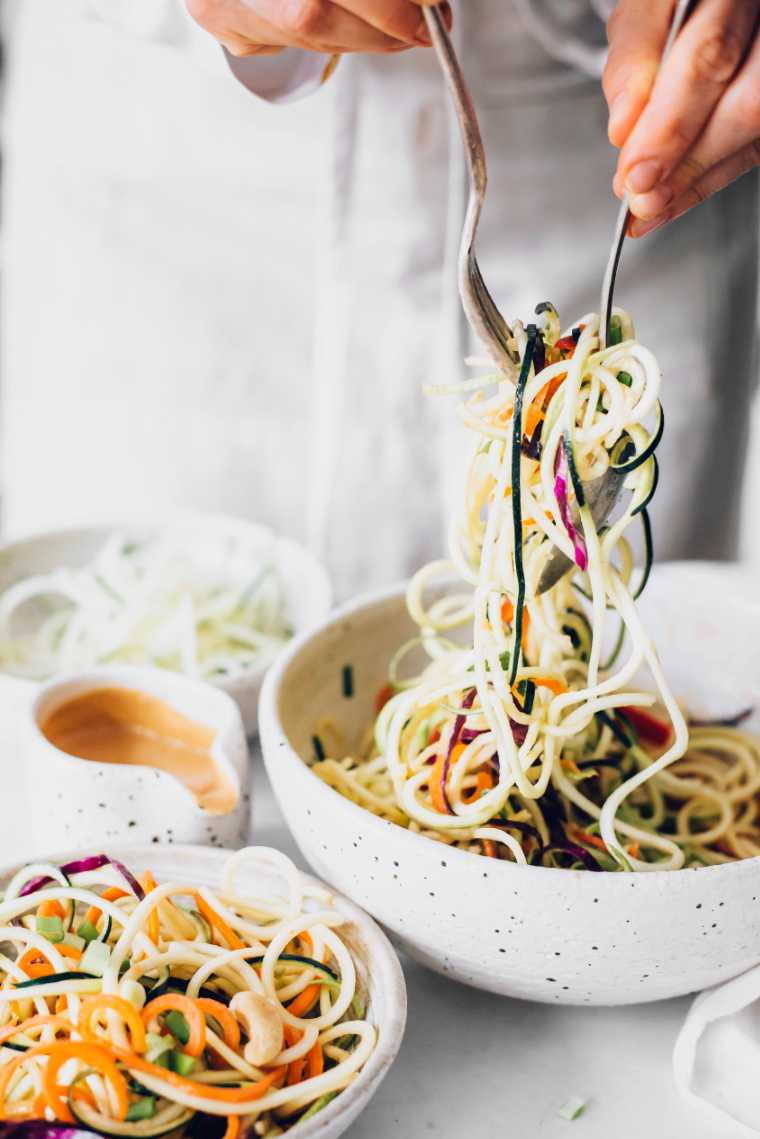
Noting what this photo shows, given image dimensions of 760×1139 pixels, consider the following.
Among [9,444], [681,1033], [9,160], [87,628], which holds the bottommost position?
[681,1033]

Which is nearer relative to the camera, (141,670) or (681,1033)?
(681,1033)

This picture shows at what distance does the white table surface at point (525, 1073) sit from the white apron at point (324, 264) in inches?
30.1

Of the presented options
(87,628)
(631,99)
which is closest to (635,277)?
(631,99)

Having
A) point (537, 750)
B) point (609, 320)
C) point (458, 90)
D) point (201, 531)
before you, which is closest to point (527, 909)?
point (537, 750)

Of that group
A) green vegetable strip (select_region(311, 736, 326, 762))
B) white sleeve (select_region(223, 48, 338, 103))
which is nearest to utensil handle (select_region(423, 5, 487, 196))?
white sleeve (select_region(223, 48, 338, 103))

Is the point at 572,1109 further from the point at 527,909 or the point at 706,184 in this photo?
the point at 706,184

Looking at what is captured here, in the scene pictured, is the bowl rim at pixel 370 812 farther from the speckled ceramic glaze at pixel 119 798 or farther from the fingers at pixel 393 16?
the fingers at pixel 393 16

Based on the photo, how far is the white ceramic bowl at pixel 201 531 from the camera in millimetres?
1315

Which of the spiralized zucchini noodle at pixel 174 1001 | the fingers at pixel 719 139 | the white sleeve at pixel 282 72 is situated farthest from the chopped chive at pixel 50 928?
the white sleeve at pixel 282 72

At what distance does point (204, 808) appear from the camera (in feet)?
2.96

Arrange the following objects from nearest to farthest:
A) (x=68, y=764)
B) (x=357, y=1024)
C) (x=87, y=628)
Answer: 1. (x=357, y=1024)
2. (x=68, y=764)
3. (x=87, y=628)

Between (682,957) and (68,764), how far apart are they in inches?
18.2

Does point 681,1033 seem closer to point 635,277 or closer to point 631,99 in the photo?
point 631,99

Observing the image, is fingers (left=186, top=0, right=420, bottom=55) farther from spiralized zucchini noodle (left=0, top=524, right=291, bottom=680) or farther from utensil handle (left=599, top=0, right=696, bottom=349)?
spiralized zucchini noodle (left=0, top=524, right=291, bottom=680)
